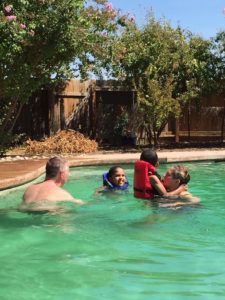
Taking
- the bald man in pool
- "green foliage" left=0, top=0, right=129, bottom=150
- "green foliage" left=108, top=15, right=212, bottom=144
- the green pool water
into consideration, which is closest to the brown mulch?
"green foliage" left=0, top=0, right=129, bottom=150

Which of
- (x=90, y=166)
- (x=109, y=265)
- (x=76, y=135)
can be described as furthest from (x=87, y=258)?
(x=76, y=135)

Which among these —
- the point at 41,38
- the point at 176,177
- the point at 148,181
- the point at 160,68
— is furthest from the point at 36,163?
the point at 160,68

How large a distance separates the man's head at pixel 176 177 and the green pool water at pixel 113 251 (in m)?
0.38

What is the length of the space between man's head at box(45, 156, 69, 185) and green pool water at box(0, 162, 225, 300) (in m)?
0.50

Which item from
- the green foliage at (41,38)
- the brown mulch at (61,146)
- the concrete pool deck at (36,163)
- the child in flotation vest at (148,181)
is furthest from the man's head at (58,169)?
the brown mulch at (61,146)

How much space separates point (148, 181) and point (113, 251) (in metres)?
2.22

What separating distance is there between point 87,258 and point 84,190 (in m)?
4.78

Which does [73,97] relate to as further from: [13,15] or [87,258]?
[87,258]

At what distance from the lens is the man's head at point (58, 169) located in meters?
6.45

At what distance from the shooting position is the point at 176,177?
24.9 feet

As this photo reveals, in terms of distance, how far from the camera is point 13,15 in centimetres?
1269

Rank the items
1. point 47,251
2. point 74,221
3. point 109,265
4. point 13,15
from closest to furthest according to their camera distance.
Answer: point 109,265, point 47,251, point 74,221, point 13,15

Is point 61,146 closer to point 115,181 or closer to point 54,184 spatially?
point 115,181

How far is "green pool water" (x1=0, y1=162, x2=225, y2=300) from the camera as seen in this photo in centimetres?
438
